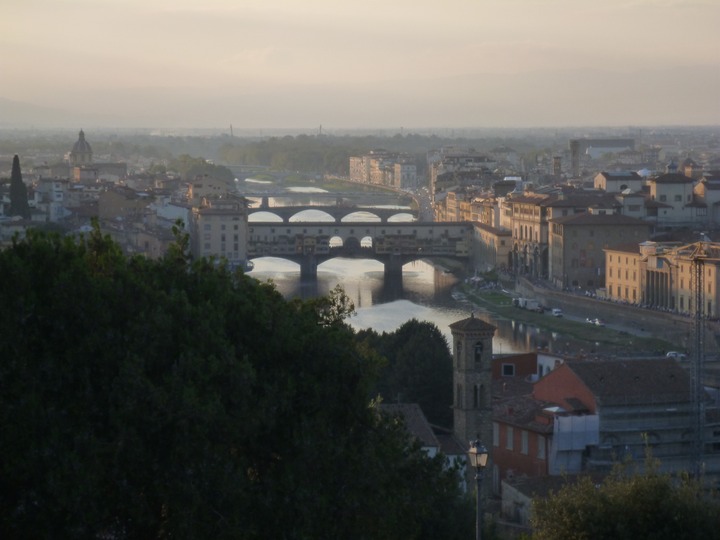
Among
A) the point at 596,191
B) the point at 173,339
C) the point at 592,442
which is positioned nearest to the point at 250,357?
the point at 173,339

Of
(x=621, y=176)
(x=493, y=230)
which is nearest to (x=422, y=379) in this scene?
(x=493, y=230)

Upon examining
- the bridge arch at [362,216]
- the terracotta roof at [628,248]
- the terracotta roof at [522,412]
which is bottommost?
the bridge arch at [362,216]

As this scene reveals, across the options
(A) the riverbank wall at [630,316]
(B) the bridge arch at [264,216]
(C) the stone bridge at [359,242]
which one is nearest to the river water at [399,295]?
(C) the stone bridge at [359,242]

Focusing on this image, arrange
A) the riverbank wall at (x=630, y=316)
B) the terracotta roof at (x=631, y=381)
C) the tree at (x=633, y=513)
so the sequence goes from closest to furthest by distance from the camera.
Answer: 1. the tree at (x=633, y=513)
2. the terracotta roof at (x=631, y=381)
3. the riverbank wall at (x=630, y=316)

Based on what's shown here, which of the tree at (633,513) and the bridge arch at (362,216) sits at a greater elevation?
the tree at (633,513)

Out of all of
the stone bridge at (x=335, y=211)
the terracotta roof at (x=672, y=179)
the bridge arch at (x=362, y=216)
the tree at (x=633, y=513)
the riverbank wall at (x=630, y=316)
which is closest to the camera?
the tree at (x=633, y=513)

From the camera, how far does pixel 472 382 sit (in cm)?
866

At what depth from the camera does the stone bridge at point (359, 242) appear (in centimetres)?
2436

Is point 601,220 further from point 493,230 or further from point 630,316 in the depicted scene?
point 630,316

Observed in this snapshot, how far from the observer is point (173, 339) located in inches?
182

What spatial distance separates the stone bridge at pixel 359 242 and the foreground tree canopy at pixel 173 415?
18.9 m

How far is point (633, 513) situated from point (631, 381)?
145 inches

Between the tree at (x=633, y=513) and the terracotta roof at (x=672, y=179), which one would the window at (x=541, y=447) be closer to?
the tree at (x=633, y=513)

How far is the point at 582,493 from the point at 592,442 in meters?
3.26
